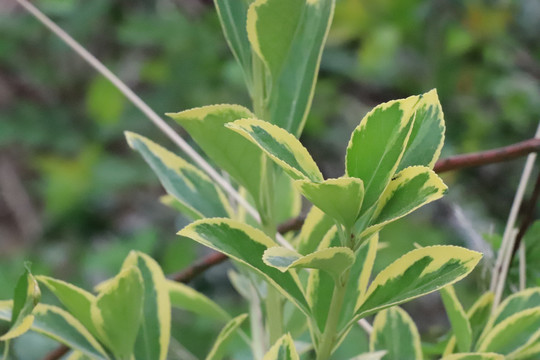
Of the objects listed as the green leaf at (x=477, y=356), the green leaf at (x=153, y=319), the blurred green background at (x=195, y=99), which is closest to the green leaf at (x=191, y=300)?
the green leaf at (x=153, y=319)

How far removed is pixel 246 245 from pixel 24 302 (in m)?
0.08

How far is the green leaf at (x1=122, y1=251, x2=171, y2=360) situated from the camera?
31cm

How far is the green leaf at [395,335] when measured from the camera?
0.31m

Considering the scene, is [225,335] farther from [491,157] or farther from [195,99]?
[195,99]

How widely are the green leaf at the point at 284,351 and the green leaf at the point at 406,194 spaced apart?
0.15 ft

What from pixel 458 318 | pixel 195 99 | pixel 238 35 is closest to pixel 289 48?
pixel 238 35

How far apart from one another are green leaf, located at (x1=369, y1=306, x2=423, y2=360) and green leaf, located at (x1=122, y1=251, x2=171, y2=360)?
10 cm

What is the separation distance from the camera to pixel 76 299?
11.0 inches

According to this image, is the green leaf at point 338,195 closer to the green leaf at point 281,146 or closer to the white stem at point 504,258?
the green leaf at point 281,146

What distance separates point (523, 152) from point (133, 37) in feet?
3.10

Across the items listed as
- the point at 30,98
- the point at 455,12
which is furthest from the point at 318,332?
the point at 30,98

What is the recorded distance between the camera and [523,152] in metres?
0.33

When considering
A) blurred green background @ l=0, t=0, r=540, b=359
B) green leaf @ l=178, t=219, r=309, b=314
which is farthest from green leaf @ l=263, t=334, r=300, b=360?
blurred green background @ l=0, t=0, r=540, b=359

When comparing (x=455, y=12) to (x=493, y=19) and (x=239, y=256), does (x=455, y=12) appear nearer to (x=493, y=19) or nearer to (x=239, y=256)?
(x=493, y=19)
